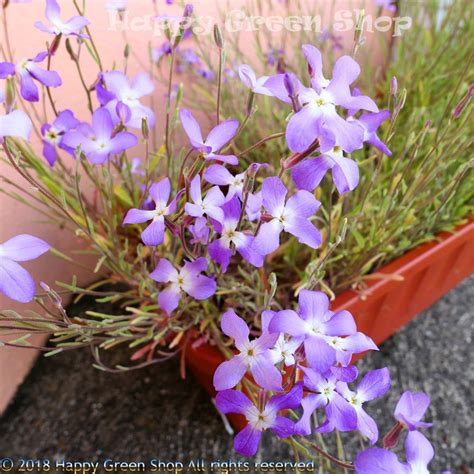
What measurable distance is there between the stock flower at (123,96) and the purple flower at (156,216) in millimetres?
97

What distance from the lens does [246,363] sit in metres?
0.47

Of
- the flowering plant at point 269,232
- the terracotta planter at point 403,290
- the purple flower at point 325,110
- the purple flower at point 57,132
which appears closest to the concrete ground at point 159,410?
the terracotta planter at point 403,290

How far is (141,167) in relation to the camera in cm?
92

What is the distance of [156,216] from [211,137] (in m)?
0.09

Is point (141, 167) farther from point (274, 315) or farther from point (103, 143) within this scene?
point (274, 315)

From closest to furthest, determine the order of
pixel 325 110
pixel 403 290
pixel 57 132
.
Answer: pixel 325 110 < pixel 57 132 < pixel 403 290

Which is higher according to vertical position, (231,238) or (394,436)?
(231,238)

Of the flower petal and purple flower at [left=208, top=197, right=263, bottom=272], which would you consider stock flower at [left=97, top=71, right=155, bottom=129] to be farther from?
the flower petal

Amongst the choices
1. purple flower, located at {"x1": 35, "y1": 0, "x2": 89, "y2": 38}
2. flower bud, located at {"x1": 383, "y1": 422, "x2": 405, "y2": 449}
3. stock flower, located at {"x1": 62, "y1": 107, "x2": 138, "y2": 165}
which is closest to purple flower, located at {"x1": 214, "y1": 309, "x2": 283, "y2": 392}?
flower bud, located at {"x1": 383, "y1": 422, "x2": 405, "y2": 449}

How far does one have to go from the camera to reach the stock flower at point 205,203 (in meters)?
0.44

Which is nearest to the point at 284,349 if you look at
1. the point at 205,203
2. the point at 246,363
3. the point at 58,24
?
the point at 246,363

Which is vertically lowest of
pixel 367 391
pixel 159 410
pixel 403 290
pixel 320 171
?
pixel 159 410

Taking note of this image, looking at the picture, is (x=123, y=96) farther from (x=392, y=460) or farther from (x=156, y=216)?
(x=392, y=460)

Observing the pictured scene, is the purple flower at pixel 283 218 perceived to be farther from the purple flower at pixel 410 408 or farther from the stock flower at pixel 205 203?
the purple flower at pixel 410 408
